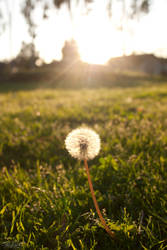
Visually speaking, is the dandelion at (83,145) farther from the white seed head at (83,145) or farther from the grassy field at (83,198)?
the grassy field at (83,198)

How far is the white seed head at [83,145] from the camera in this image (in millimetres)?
1372

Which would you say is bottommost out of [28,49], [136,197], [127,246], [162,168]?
[127,246]

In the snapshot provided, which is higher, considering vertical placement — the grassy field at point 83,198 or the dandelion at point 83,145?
the dandelion at point 83,145

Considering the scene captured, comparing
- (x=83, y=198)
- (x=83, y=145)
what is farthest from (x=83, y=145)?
(x=83, y=198)

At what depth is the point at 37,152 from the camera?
9.90ft

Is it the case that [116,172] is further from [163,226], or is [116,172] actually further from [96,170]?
[163,226]

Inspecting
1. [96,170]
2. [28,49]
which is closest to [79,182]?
[96,170]

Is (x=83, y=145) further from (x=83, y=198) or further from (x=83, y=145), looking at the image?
(x=83, y=198)

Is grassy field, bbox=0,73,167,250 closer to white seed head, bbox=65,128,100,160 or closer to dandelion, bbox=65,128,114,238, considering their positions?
dandelion, bbox=65,128,114,238

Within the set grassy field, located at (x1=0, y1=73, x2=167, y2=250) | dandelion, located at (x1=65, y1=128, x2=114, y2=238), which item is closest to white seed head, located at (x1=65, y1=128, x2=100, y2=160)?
dandelion, located at (x1=65, y1=128, x2=114, y2=238)

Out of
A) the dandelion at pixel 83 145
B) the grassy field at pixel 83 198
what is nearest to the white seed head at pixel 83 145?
the dandelion at pixel 83 145

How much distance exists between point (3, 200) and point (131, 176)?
1.27m

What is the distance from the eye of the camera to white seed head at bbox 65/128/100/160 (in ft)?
4.50

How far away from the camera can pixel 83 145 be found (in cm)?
139
